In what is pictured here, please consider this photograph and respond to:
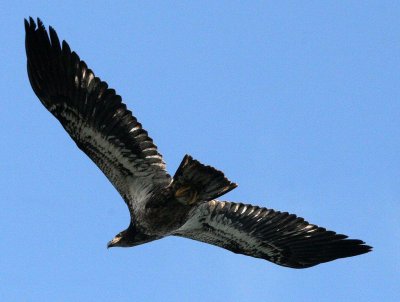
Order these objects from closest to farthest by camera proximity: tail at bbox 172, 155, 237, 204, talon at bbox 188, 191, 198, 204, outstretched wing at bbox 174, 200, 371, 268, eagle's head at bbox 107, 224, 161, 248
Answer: tail at bbox 172, 155, 237, 204
talon at bbox 188, 191, 198, 204
eagle's head at bbox 107, 224, 161, 248
outstretched wing at bbox 174, 200, 371, 268

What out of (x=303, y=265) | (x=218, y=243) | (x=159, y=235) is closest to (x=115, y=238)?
(x=159, y=235)

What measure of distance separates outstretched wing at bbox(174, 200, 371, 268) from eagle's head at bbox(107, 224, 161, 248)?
2.47ft

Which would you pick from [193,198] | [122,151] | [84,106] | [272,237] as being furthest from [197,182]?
[272,237]

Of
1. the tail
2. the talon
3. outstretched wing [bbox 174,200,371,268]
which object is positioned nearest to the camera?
the tail

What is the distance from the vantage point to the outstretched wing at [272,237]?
1692 cm

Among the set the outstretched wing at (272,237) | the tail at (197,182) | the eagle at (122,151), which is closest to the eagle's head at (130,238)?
the eagle at (122,151)

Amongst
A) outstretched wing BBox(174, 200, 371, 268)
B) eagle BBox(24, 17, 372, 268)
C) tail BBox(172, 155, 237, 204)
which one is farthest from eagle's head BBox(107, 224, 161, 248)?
tail BBox(172, 155, 237, 204)

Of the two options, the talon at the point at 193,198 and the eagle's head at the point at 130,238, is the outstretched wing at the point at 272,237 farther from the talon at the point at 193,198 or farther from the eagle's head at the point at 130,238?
the talon at the point at 193,198

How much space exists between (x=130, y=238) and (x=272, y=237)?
2423 mm

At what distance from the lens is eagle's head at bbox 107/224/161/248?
16.2 meters

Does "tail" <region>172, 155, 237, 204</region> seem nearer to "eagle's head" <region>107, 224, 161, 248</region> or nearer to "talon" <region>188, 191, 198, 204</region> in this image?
"talon" <region>188, 191, 198, 204</region>

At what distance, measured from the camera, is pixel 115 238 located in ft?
54.0

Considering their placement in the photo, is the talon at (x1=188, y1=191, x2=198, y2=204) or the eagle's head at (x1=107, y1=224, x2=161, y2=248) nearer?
the talon at (x1=188, y1=191, x2=198, y2=204)

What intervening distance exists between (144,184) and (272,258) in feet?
9.19
